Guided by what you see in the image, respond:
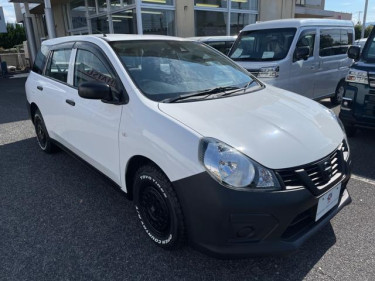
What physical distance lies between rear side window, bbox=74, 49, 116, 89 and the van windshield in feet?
13.3

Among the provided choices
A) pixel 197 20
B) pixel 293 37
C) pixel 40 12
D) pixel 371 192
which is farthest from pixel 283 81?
pixel 40 12

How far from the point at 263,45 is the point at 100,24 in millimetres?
8645

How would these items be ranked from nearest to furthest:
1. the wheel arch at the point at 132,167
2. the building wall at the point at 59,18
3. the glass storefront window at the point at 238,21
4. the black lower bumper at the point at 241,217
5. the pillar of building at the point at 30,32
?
the black lower bumper at the point at 241,217
the wheel arch at the point at 132,167
the glass storefront window at the point at 238,21
the building wall at the point at 59,18
the pillar of building at the point at 30,32

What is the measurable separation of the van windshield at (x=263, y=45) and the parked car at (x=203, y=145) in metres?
3.18

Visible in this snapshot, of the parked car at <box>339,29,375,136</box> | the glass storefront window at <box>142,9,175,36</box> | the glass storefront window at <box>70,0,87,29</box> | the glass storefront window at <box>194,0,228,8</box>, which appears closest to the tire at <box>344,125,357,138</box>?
the parked car at <box>339,29,375,136</box>

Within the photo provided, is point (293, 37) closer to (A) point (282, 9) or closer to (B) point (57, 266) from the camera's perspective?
(B) point (57, 266)

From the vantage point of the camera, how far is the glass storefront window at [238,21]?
13.2 meters

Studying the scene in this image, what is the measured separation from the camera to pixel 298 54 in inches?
238

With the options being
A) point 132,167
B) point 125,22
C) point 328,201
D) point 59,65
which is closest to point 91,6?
point 125,22

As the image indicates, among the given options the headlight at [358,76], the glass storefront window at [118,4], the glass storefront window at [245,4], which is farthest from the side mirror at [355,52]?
the glass storefront window at [245,4]

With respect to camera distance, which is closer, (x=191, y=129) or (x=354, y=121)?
(x=191, y=129)

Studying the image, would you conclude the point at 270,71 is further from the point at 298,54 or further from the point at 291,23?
the point at 291,23

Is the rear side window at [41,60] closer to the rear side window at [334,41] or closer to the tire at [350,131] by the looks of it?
the tire at [350,131]

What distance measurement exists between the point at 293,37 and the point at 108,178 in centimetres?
483
